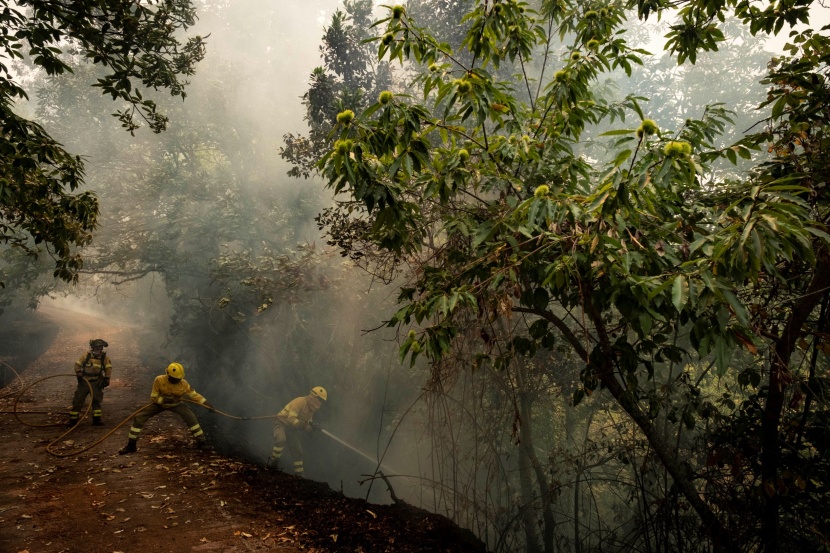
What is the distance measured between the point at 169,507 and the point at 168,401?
6.95 ft

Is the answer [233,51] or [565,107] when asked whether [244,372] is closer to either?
[565,107]

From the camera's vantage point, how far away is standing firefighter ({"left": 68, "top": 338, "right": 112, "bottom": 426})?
7.29m

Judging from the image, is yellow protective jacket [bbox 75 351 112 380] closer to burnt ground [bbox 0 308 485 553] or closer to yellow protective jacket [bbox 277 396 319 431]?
burnt ground [bbox 0 308 485 553]

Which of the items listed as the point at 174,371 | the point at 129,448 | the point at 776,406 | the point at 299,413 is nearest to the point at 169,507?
the point at 129,448

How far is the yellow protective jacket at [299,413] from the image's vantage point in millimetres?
7883

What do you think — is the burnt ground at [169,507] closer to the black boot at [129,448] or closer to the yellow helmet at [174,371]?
the black boot at [129,448]

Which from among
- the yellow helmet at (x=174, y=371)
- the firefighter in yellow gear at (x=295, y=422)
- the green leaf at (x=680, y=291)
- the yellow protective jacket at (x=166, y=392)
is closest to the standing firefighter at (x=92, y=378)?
the yellow protective jacket at (x=166, y=392)

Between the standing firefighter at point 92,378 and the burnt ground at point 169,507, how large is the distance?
270 millimetres

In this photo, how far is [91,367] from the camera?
→ 7.36 metres

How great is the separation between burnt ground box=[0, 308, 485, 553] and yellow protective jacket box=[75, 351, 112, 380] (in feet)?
2.89

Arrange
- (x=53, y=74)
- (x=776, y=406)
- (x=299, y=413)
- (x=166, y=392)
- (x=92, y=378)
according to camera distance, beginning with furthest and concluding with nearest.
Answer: (x=299, y=413) → (x=92, y=378) → (x=166, y=392) → (x=53, y=74) → (x=776, y=406)

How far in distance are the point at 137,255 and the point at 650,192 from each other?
1480 cm

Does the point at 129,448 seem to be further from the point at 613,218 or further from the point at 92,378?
the point at 613,218

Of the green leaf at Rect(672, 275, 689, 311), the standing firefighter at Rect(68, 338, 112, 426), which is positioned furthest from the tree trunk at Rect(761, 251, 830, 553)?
the standing firefighter at Rect(68, 338, 112, 426)
